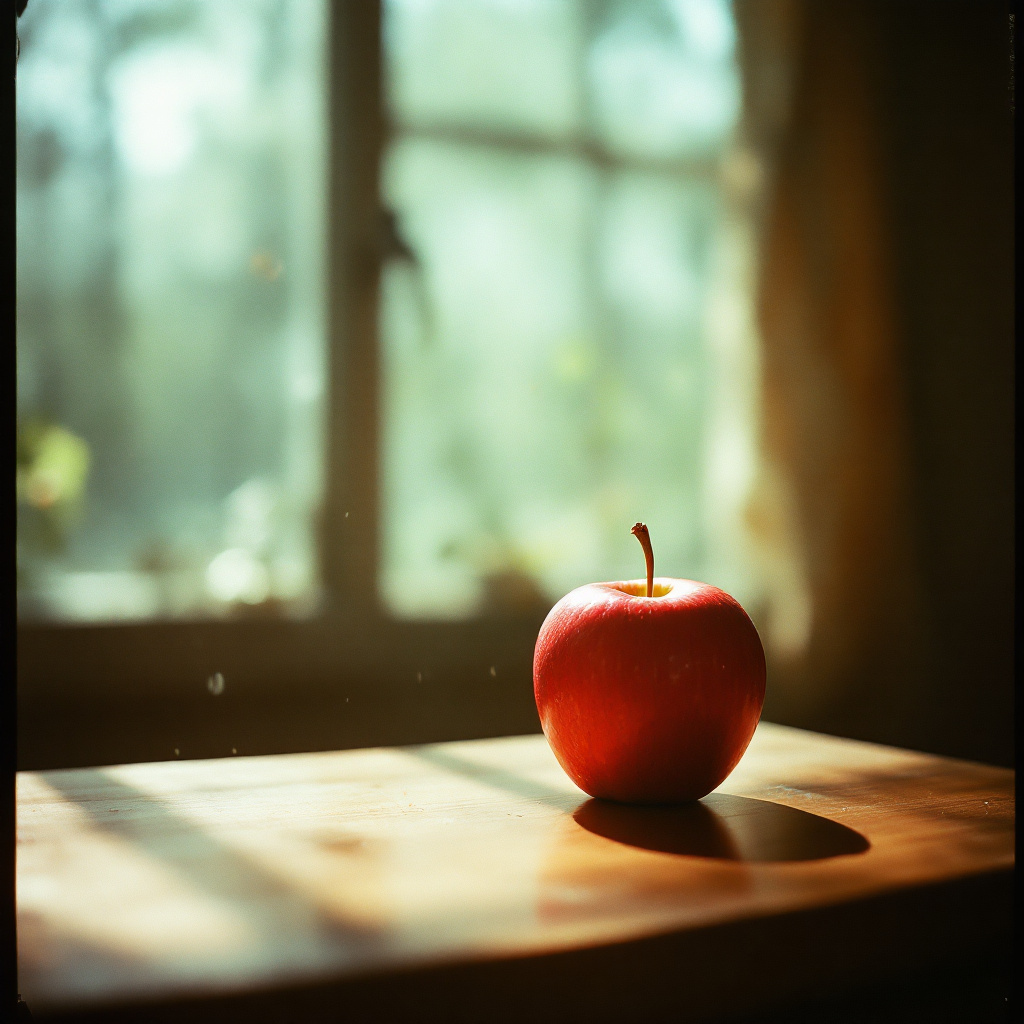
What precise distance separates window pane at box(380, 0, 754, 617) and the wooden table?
1.41 metres

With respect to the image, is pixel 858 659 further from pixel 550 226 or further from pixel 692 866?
pixel 692 866

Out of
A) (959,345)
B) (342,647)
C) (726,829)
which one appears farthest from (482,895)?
(959,345)

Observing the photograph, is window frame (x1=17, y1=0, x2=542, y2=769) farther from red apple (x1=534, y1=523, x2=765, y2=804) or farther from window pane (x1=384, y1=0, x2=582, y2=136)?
red apple (x1=534, y1=523, x2=765, y2=804)

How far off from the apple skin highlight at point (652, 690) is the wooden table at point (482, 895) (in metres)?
0.03

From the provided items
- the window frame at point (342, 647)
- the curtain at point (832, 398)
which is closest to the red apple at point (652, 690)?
the window frame at point (342, 647)

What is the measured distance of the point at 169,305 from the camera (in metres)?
2.03

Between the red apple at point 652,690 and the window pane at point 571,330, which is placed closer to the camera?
the red apple at point 652,690

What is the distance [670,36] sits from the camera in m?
2.44

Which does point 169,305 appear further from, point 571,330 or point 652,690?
point 652,690

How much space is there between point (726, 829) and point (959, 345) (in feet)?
6.46

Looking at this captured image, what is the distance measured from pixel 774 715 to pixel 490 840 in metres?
→ 1.87

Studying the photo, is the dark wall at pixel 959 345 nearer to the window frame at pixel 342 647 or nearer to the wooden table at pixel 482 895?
the window frame at pixel 342 647

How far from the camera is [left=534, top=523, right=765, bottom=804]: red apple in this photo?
0.71 meters

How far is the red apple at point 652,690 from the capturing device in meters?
0.71
